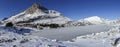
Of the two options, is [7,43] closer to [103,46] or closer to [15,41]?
[15,41]

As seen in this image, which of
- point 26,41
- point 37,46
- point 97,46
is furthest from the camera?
point 97,46

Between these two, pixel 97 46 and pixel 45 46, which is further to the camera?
pixel 97 46

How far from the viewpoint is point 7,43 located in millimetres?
30797

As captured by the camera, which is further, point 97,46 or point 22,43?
point 97,46

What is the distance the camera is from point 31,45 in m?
29.6

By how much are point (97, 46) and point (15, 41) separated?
12.5 m

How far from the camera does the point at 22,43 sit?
3066 cm

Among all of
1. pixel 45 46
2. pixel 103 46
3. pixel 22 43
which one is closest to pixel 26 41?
pixel 22 43

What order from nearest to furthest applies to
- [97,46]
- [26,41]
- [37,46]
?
[37,46] < [26,41] < [97,46]

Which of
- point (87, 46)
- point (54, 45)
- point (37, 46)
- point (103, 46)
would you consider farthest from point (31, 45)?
point (103, 46)

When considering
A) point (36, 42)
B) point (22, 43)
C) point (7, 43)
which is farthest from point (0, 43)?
point (36, 42)

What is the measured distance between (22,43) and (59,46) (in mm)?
5300

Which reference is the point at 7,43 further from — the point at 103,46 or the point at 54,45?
the point at 103,46

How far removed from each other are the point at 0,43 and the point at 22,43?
3.00 m
